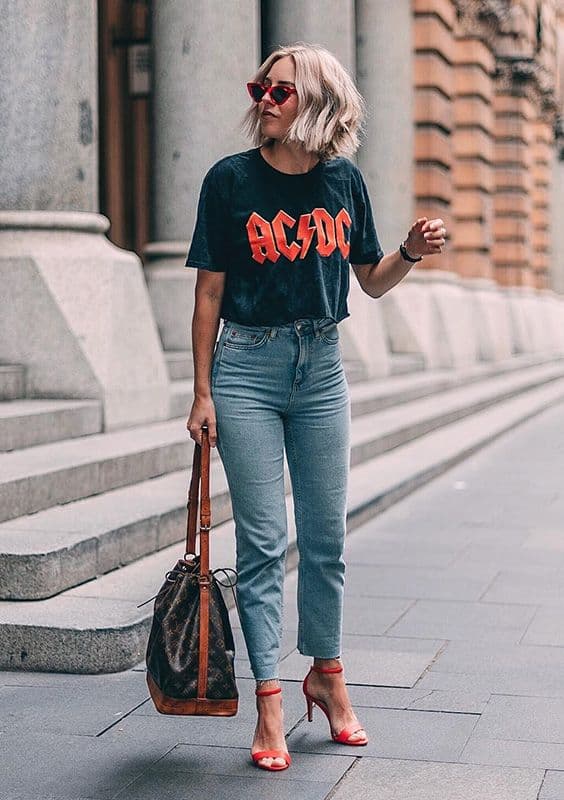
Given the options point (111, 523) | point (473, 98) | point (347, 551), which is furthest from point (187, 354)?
point (473, 98)

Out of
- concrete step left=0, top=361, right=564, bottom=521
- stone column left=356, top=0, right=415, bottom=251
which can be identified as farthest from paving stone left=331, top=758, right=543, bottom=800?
stone column left=356, top=0, right=415, bottom=251

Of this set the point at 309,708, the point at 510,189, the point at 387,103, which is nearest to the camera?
the point at 309,708

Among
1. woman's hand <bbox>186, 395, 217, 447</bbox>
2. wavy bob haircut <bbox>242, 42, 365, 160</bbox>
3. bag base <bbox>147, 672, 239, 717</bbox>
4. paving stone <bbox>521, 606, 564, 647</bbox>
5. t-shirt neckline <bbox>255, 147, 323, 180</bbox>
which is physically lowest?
paving stone <bbox>521, 606, 564, 647</bbox>

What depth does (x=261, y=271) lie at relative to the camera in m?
4.00

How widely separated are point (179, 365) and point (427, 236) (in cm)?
640

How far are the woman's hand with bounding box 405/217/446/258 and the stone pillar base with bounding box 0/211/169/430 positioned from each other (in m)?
4.18

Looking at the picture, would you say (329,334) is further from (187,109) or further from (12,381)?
(187,109)

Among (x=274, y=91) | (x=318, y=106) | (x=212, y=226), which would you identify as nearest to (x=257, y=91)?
(x=274, y=91)

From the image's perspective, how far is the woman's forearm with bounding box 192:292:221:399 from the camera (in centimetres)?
406

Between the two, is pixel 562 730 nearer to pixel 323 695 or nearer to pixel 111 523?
pixel 323 695

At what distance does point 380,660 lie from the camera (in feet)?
17.4

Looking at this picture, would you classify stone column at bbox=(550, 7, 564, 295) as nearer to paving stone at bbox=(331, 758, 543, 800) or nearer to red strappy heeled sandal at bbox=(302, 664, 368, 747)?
red strappy heeled sandal at bbox=(302, 664, 368, 747)

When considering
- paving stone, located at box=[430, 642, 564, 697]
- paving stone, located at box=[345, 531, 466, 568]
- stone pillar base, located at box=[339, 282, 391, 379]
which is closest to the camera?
paving stone, located at box=[430, 642, 564, 697]

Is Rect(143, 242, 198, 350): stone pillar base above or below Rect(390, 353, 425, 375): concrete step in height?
above
